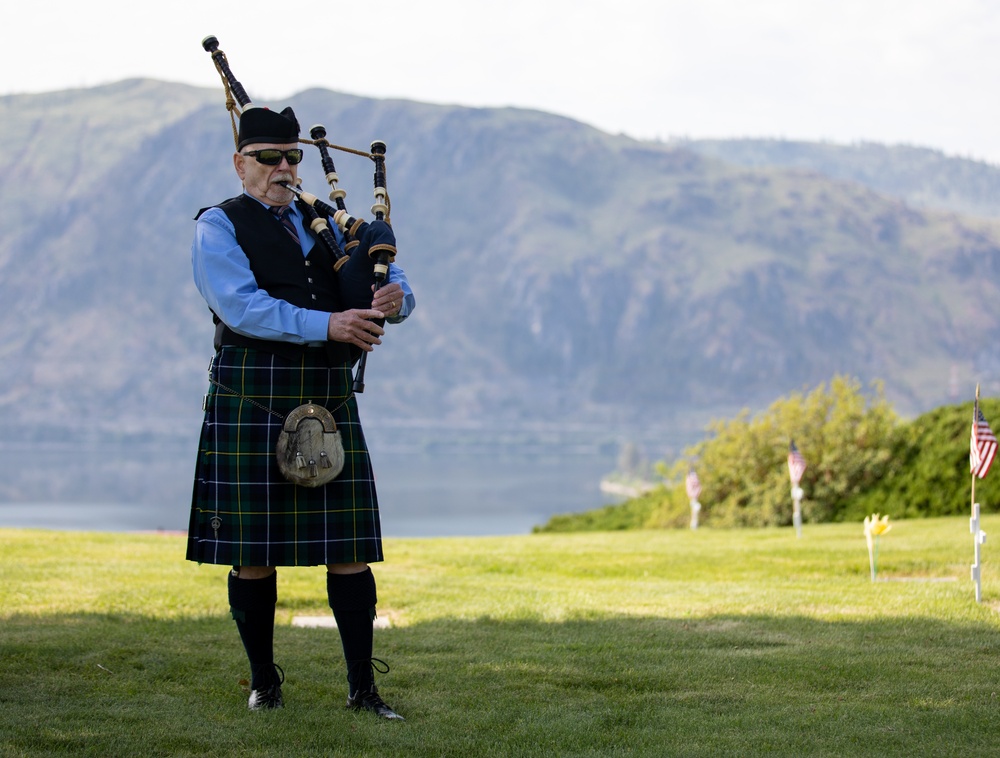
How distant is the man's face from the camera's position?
5.31 m

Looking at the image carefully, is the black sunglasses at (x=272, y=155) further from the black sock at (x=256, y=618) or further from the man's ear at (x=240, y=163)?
the black sock at (x=256, y=618)

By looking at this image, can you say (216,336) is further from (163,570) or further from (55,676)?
(163,570)

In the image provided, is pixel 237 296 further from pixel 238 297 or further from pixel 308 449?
pixel 308 449

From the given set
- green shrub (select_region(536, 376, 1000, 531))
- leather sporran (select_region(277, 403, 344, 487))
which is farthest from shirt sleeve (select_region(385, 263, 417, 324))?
green shrub (select_region(536, 376, 1000, 531))

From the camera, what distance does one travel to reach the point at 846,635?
274 inches

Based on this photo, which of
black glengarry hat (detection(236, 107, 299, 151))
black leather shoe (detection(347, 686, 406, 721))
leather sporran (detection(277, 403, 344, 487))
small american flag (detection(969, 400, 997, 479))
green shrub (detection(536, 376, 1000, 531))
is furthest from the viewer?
green shrub (detection(536, 376, 1000, 531))

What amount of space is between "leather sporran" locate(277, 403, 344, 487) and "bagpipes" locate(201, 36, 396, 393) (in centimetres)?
27

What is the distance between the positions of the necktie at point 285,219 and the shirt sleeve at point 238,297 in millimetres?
228

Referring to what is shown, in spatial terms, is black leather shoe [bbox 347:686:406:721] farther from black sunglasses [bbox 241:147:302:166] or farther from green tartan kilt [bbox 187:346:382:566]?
black sunglasses [bbox 241:147:302:166]

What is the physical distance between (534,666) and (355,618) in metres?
1.27

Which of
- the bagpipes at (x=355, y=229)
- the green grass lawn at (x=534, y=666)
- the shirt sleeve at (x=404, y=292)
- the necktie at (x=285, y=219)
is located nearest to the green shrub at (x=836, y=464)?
the green grass lawn at (x=534, y=666)

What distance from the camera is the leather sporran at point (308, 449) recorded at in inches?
197

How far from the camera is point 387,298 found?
16.7 ft

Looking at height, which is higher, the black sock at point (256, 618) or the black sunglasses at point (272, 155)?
the black sunglasses at point (272, 155)
